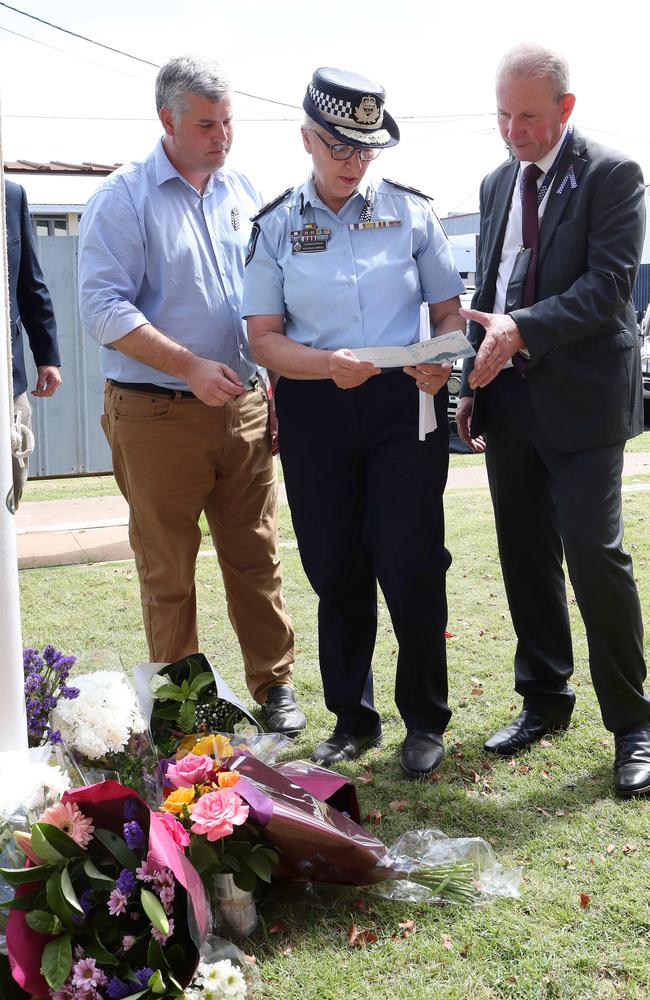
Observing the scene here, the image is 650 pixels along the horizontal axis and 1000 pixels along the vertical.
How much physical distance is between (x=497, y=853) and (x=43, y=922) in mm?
1418

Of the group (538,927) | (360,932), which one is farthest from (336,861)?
(538,927)

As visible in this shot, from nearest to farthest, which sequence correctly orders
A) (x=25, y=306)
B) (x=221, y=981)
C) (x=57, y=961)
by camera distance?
(x=57, y=961) < (x=221, y=981) < (x=25, y=306)

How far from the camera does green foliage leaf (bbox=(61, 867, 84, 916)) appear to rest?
2.15 m

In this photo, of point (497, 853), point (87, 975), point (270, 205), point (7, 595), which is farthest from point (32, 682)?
point (270, 205)

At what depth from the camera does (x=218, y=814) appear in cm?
249

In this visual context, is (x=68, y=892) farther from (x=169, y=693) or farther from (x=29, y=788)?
(x=169, y=693)

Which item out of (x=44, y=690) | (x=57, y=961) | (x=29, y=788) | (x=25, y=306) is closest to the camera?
(x=57, y=961)

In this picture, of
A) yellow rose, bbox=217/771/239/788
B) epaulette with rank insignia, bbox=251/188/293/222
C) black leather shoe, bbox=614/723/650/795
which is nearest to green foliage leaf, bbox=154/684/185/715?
yellow rose, bbox=217/771/239/788

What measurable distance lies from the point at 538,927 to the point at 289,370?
71.4 inches

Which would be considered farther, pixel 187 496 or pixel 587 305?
pixel 187 496

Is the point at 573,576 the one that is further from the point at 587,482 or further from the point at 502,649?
the point at 502,649

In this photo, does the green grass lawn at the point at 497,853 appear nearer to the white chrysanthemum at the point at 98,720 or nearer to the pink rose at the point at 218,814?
the pink rose at the point at 218,814

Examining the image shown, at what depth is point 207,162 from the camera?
361 centimetres

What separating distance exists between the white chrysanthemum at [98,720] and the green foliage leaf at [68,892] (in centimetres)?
39
